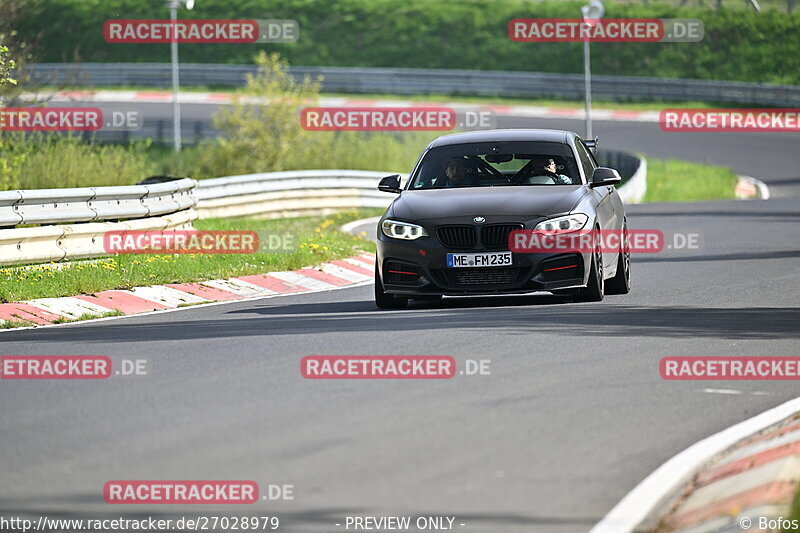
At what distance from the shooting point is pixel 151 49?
66.7 meters

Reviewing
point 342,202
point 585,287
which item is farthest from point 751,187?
point 585,287

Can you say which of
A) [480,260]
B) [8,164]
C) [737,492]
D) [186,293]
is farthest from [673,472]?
[8,164]

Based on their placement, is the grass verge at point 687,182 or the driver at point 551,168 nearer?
the driver at point 551,168

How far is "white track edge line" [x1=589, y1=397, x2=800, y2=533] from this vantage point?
6.34 meters

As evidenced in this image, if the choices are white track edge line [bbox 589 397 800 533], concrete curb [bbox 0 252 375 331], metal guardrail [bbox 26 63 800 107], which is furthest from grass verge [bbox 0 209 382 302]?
metal guardrail [bbox 26 63 800 107]

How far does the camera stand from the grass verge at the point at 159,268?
1534cm

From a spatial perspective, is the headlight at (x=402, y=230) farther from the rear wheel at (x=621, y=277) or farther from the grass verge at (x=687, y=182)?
the grass verge at (x=687, y=182)

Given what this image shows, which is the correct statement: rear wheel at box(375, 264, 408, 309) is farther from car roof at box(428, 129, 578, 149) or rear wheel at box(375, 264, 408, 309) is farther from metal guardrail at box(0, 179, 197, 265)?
metal guardrail at box(0, 179, 197, 265)

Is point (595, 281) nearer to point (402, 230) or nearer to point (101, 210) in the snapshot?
point (402, 230)

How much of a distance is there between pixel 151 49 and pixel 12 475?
61.0m

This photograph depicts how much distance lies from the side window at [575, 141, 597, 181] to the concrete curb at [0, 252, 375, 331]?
3.33 metres

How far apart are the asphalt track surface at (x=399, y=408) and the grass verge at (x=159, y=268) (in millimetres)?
1454

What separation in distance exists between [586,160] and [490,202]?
1915mm

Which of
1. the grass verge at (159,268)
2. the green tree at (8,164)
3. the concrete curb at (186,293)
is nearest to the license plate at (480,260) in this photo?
the concrete curb at (186,293)
